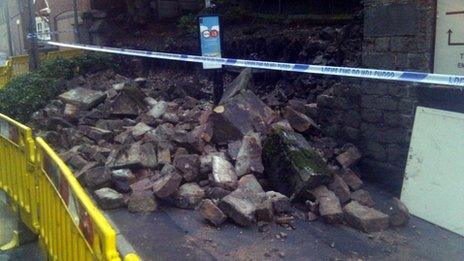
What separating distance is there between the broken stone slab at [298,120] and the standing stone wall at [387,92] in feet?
1.27

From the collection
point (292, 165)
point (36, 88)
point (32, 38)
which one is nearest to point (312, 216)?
point (292, 165)

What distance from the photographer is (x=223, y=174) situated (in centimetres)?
539

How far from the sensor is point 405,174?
17.4 feet

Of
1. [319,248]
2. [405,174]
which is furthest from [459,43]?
[319,248]

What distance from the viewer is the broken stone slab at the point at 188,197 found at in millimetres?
5227

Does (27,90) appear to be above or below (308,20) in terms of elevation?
below

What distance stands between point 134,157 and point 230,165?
3.94 ft

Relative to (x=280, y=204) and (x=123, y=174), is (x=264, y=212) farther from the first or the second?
(x=123, y=174)

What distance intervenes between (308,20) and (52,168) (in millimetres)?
7456

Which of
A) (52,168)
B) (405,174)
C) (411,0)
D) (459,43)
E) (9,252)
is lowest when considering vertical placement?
(9,252)

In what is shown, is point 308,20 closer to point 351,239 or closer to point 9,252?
point 351,239

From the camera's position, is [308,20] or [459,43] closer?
[459,43]

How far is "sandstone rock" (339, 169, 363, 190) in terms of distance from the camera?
18.1 feet

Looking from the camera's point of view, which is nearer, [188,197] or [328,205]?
[328,205]
